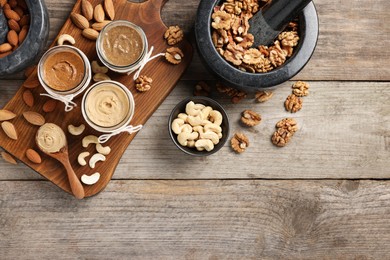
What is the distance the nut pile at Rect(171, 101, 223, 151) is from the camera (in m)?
1.40

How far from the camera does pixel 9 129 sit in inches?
55.8

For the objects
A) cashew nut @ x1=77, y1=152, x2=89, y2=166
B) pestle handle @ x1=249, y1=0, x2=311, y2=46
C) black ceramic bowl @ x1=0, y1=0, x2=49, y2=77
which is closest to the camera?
pestle handle @ x1=249, y1=0, x2=311, y2=46

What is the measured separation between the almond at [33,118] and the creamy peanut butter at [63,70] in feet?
0.36

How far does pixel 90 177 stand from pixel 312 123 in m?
0.65

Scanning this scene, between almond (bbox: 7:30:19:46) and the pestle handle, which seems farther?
almond (bbox: 7:30:19:46)

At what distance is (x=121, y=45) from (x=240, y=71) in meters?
0.33

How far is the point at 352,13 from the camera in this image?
4.99 feet

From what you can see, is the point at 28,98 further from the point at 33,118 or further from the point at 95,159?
the point at 95,159

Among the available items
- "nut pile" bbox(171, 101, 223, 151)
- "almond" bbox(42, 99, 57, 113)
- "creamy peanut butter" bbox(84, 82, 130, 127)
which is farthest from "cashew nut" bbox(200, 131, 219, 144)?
"almond" bbox(42, 99, 57, 113)

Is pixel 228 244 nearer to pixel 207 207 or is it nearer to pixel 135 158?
pixel 207 207

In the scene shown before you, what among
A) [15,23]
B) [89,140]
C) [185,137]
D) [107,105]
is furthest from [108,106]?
[15,23]

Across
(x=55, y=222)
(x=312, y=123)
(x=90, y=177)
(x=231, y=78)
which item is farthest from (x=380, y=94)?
(x=55, y=222)

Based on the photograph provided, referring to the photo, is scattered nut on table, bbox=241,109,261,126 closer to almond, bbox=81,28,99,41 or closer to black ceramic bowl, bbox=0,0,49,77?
almond, bbox=81,28,99,41

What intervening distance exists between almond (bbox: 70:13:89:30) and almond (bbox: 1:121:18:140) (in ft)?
1.08
